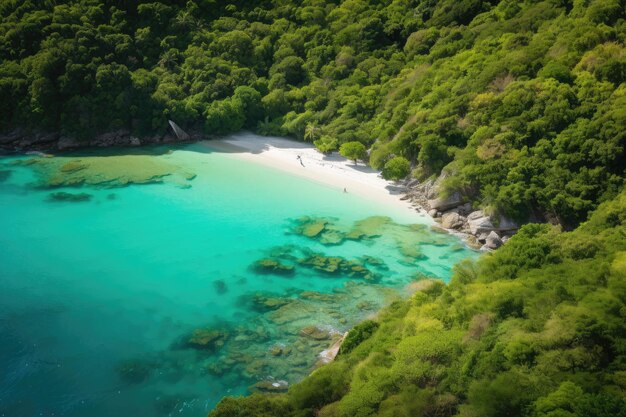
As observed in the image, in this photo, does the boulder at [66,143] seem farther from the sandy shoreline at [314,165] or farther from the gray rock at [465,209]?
the gray rock at [465,209]

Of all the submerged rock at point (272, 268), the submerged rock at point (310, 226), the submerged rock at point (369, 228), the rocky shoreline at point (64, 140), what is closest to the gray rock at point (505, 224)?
the submerged rock at point (369, 228)

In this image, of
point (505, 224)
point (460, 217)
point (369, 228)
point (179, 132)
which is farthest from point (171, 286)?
point (179, 132)

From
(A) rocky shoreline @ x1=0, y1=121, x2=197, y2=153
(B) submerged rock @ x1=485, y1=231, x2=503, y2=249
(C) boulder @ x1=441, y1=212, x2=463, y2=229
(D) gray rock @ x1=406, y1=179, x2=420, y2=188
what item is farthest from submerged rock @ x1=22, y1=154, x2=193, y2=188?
(B) submerged rock @ x1=485, y1=231, x2=503, y2=249

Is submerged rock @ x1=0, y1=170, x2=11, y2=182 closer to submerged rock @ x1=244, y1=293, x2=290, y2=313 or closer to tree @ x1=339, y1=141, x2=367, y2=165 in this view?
submerged rock @ x1=244, y1=293, x2=290, y2=313

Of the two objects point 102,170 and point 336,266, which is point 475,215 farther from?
point 102,170

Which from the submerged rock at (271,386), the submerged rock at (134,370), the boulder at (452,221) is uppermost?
the boulder at (452,221)

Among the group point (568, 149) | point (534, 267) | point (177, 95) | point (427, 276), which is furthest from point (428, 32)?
point (534, 267)
